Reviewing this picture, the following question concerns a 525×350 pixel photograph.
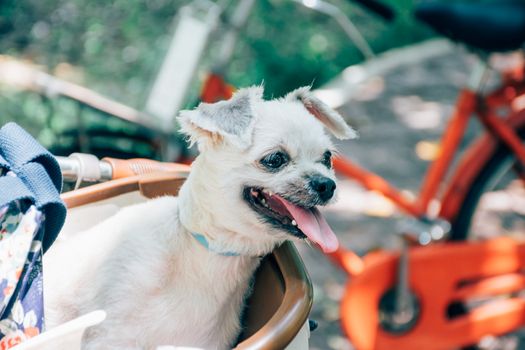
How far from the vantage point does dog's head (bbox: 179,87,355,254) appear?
1477mm

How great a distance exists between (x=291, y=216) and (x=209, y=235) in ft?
0.60

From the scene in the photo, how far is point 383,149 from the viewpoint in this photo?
14.7 feet

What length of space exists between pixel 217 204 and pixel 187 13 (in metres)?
1.34

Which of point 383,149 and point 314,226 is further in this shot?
point 383,149

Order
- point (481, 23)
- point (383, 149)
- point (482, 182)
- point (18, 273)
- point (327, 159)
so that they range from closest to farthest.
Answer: point (18, 273) → point (327, 159) → point (481, 23) → point (482, 182) → point (383, 149)

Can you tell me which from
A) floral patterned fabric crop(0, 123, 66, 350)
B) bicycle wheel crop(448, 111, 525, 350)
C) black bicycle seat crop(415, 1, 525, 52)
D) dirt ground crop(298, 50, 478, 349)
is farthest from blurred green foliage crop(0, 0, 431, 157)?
floral patterned fabric crop(0, 123, 66, 350)

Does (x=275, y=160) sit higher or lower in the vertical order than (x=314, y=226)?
higher

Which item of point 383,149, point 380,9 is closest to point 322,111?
point 380,9

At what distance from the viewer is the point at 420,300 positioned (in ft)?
8.95

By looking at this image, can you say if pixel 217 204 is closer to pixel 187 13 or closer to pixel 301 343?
pixel 301 343

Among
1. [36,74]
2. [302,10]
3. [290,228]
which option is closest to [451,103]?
[302,10]

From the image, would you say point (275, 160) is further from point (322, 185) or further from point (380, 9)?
point (380, 9)

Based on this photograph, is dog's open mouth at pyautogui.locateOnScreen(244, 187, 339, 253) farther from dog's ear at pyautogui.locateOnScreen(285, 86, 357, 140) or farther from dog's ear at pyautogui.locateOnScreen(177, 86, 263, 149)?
dog's ear at pyautogui.locateOnScreen(285, 86, 357, 140)

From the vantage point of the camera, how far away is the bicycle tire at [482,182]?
264 cm
